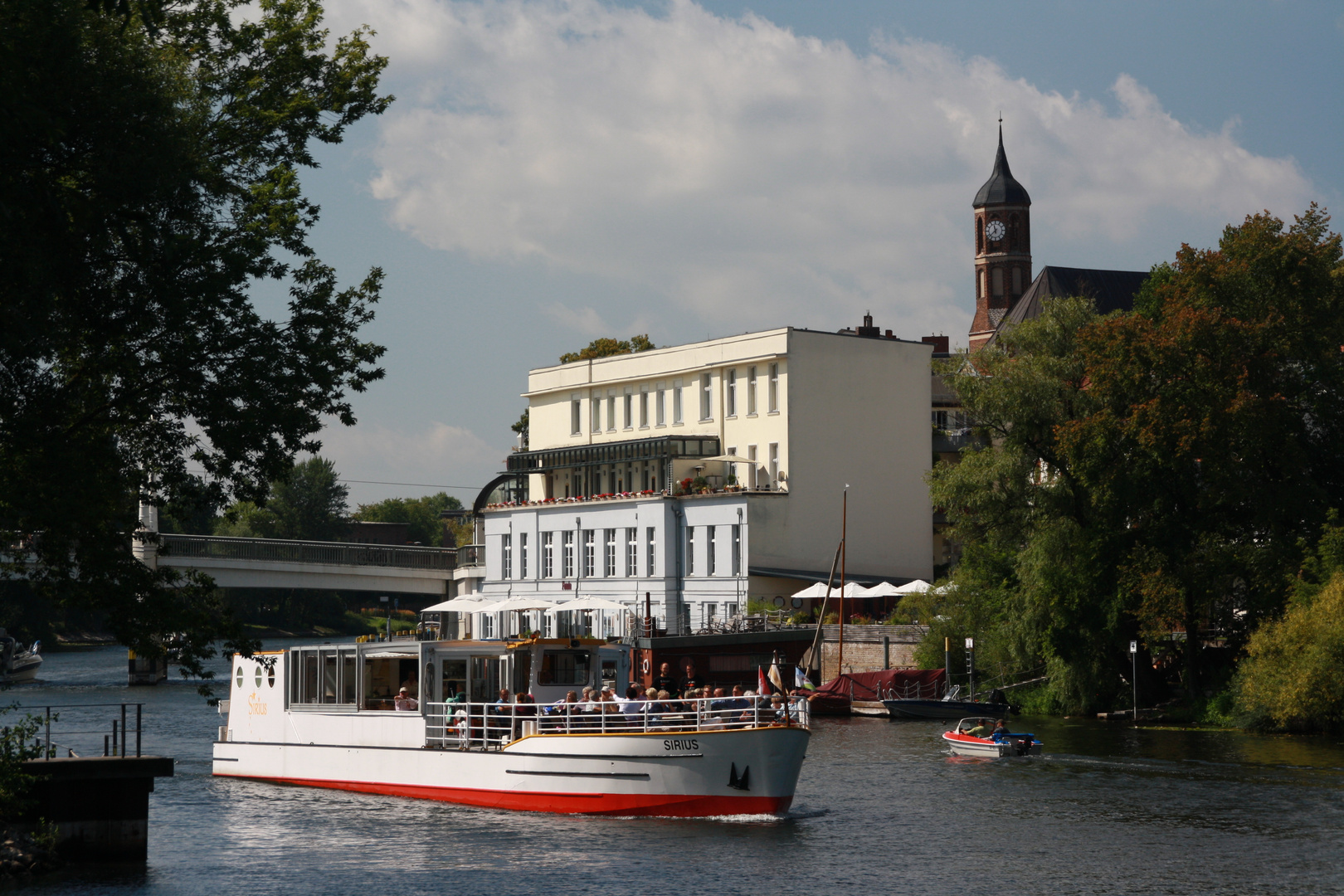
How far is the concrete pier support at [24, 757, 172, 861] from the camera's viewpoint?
25.9 meters

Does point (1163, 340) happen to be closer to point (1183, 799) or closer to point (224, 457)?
point (1183, 799)

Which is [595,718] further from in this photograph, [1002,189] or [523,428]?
[1002,189]

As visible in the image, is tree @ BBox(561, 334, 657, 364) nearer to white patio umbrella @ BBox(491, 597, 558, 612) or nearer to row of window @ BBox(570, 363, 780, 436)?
row of window @ BBox(570, 363, 780, 436)

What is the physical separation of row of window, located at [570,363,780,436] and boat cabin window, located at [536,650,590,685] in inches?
1715

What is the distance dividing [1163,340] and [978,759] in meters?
16.1

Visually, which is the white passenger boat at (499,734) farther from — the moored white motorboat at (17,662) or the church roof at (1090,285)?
the church roof at (1090,285)

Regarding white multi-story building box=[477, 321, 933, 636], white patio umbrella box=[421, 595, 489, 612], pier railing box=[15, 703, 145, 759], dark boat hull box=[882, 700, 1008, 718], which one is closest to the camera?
pier railing box=[15, 703, 145, 759]

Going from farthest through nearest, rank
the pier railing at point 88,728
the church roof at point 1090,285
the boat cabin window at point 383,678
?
the church roof at point 1090,285
the pier railing at point 88,728
the boat cabin window at point 383,678

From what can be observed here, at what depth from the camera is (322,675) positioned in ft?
131

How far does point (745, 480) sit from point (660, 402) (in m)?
9.31

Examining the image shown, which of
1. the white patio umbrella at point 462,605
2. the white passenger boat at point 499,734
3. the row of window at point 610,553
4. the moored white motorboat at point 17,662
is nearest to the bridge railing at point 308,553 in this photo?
the row of window at point 610,553

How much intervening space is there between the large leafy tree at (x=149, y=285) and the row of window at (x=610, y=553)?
52.8 m

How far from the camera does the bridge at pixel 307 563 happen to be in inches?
3371

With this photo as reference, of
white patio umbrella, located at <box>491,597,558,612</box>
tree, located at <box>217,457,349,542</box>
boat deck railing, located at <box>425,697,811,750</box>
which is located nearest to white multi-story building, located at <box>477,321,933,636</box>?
white patio umbrella, located at <box>491,597,558,612</box>
